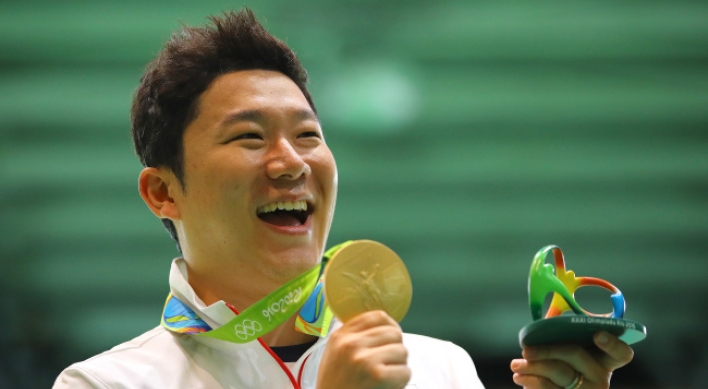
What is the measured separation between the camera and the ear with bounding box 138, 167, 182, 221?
2.30m

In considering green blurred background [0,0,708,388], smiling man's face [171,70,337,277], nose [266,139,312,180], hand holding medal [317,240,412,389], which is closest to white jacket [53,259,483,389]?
smiling man's face [171,70,337,277]

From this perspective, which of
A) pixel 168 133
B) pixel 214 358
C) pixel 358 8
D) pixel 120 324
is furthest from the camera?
pixel 120 324

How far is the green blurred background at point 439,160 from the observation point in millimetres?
4102

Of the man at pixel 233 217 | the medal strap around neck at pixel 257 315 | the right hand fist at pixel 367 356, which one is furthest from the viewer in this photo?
the man at pixel 233 217

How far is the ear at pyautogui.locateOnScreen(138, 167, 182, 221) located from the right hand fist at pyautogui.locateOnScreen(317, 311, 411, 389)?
891 mm

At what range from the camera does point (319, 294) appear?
2.19 metres

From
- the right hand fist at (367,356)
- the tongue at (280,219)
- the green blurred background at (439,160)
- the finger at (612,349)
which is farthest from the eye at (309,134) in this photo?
the green blurred background at (439,160)

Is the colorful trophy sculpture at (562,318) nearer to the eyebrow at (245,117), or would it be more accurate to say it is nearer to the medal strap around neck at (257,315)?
the medal strap around neck at (257,315)

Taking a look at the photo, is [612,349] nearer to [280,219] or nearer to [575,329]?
[575,329]

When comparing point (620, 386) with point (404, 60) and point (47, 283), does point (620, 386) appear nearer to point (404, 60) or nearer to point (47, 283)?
point (404, 60)

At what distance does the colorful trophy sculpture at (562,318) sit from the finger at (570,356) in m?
0.02

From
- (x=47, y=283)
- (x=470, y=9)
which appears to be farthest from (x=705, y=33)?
(x=47, y=283)

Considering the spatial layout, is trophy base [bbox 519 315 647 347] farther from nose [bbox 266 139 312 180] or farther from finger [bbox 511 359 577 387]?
nose [bbox 266 139 312 180]

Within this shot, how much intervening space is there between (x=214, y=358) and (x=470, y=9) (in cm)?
263
